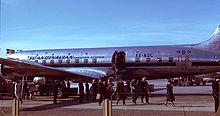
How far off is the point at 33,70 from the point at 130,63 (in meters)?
7.32

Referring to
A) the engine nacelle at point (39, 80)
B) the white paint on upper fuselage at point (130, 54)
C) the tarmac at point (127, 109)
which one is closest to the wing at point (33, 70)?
the engine nacelle at point (39, 80)

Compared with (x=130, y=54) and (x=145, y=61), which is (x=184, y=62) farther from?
(x=130, y=54)

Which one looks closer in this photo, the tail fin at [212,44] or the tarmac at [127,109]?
the tarmac at [127,109]

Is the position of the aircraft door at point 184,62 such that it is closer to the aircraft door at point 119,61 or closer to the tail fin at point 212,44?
the tail fin at point 212,44

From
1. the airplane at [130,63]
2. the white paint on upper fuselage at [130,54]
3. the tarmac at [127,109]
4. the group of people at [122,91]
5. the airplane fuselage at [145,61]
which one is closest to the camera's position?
the tarmac at [127,109]

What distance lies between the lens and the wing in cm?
2403

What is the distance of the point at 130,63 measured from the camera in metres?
27.4

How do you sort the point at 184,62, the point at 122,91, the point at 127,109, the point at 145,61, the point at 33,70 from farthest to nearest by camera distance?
the point at 145,61
the point at 184,62
the point at 33,70
the point at 122,91
the point at 127,109

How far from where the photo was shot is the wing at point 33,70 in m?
24.0

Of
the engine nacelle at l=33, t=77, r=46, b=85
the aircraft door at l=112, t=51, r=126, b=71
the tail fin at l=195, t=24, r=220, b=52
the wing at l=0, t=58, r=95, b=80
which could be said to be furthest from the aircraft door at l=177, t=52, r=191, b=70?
the engine nacelle at l=33, t=77, r=46, b=85

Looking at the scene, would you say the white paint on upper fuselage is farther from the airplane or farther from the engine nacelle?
the engine nacelle

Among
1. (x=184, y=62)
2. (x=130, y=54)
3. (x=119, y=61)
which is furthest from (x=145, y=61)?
(x=184, y=62)

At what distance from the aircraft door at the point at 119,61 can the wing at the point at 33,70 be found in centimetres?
219

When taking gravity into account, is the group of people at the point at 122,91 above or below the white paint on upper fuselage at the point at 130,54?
below
